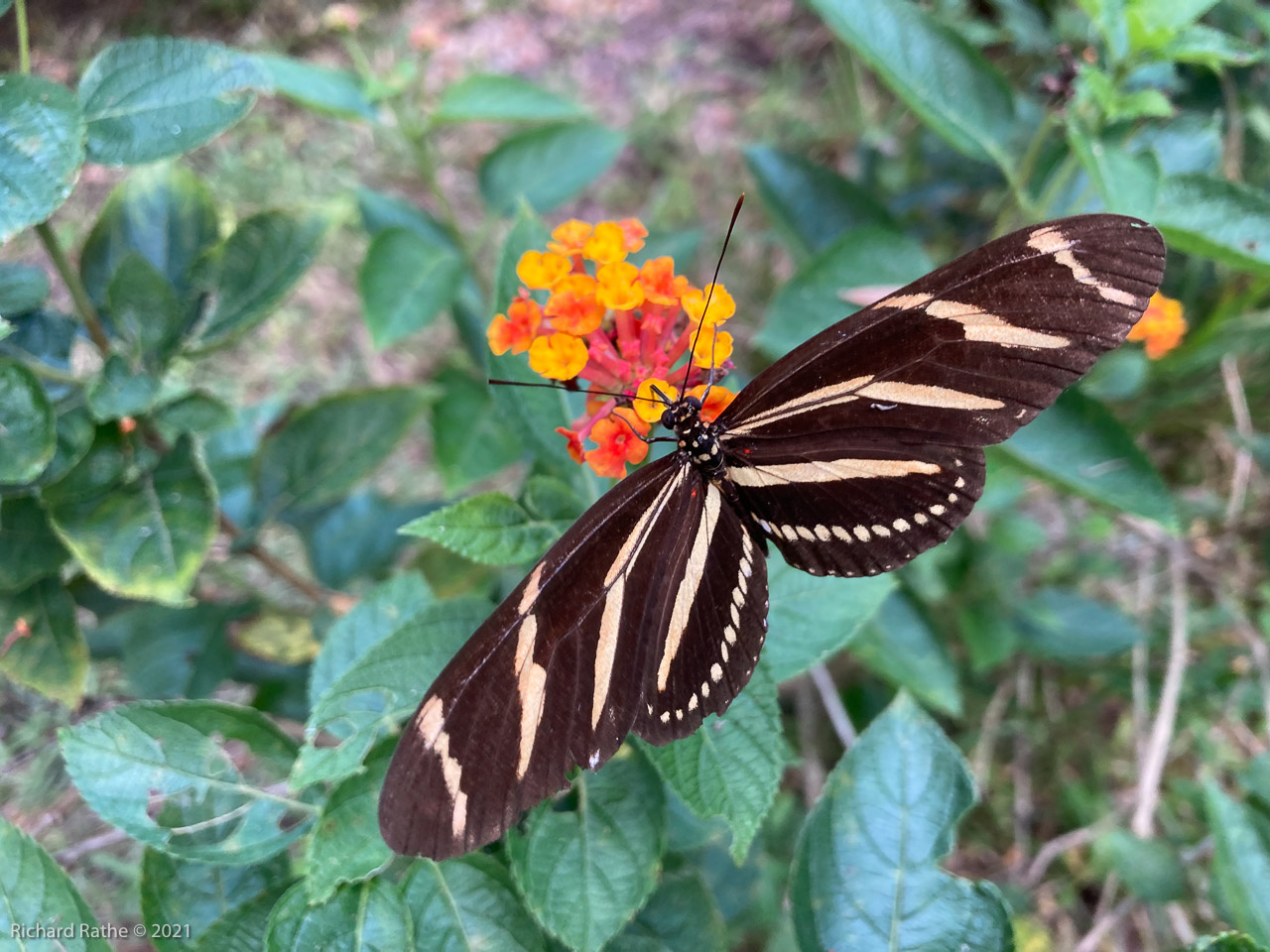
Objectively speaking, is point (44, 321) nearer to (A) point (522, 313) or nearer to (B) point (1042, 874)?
(A) point (522, 313)

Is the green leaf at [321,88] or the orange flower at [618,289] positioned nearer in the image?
the orange flower at [618,289]

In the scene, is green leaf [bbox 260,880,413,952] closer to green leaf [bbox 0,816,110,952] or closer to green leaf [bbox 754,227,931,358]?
green leaf [bbox 0,816,110,952]

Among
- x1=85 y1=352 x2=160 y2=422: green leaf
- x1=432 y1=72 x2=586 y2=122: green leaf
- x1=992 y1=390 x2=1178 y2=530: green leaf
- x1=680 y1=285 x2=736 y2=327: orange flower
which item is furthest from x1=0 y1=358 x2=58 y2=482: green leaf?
x1=992 y1=390 x2=1178 y2=530: green leaf

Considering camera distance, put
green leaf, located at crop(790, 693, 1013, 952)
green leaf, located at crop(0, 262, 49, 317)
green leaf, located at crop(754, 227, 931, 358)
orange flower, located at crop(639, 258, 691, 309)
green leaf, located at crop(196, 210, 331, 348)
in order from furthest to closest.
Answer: green leaf, located at crop(754, 227, 931, 358) < green leaf, located at crop(196, 210, 331, 348) < green leaf, located at crop(0, 262, 49, 317) < green leaf, located at crop(790, 693, 1013, 952) < orange flower, located at crop(639, 258, 691, 309)

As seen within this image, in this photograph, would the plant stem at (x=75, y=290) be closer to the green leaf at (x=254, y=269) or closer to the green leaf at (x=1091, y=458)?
the green leaf at (x=254, y=269)

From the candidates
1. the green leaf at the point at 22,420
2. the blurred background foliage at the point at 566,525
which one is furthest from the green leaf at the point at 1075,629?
the green leaf at the point at 22,420

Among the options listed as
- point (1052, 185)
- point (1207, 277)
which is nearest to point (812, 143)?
point (1207, 277)
